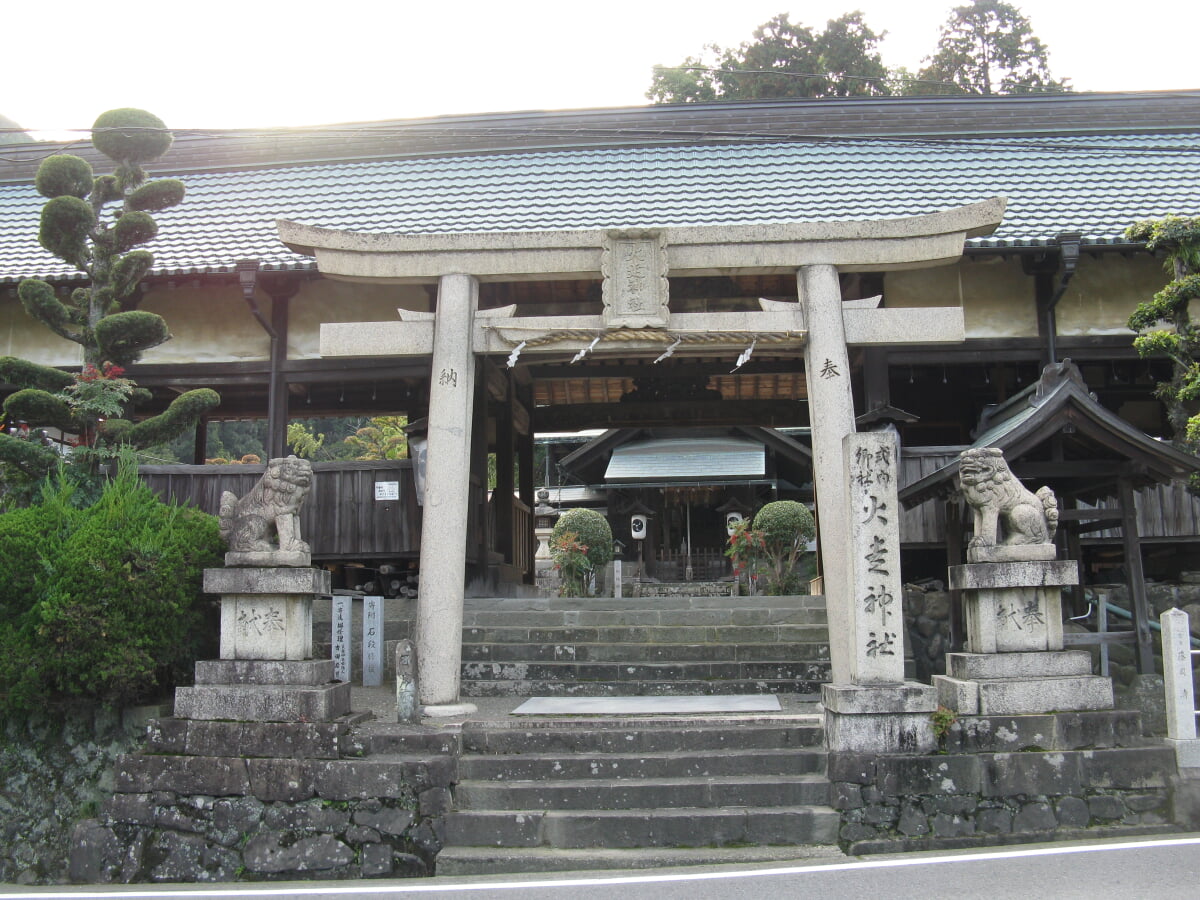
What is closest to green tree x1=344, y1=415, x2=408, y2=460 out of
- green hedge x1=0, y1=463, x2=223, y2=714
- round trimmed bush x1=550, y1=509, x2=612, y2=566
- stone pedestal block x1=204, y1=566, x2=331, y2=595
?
round trimmed bush x1=550, y1=509, x2=612, y2=566

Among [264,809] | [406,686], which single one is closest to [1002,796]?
[406,686]

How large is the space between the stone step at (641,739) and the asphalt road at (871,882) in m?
1.22

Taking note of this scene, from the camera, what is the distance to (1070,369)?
957 centimetres

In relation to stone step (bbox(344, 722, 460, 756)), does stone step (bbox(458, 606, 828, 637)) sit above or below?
above

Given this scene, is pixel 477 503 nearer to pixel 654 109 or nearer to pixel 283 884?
pixel 283 884

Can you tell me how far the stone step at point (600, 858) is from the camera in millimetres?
6641

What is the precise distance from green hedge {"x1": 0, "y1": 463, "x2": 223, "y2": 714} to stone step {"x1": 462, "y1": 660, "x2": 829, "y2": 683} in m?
3.47

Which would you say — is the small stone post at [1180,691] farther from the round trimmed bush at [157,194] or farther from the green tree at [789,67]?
the green tree at [789,67]

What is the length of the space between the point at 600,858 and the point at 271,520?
12.2ft

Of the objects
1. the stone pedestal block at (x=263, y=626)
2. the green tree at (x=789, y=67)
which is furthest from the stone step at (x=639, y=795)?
the green tree at (x=789, y=67)

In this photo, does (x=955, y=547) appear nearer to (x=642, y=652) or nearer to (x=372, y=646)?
(x=642, y=652)

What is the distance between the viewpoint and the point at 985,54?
106 ft

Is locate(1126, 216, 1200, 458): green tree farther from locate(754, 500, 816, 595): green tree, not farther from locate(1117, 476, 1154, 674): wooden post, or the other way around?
locate(754, 500, 816, 595): green tree

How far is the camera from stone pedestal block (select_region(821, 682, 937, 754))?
737 centimetres
